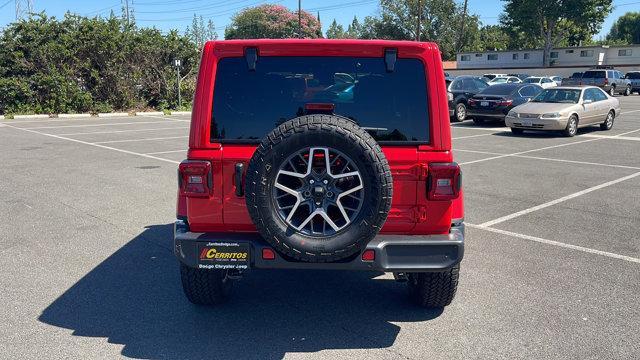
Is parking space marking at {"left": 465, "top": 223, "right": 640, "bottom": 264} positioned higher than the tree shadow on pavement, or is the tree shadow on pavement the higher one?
parking space marking at {"left": 465, "top": 223, "right": 640, "bottom": 264}

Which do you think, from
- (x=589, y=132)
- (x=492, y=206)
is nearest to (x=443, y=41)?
(x=589, y=132)

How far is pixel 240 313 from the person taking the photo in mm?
4254

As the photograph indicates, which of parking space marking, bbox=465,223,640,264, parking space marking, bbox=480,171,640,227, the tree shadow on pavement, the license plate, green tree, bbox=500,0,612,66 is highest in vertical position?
green tree, bbox=500,0,612,66

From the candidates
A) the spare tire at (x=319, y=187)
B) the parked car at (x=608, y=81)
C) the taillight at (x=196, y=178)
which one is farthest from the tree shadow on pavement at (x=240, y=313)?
the parked car at (x=608, y=81)

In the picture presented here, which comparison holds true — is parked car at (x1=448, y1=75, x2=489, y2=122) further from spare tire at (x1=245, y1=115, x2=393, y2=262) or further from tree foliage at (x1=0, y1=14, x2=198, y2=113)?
spare tire at (x1=245, y1=115, x2=393, y2=262)

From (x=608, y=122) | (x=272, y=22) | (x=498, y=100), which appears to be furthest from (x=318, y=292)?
(x=272, y=22)

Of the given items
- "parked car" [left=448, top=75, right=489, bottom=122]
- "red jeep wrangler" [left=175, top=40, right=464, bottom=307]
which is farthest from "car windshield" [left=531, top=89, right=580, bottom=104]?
"red jeep wrangler" [left=175, top=40, right=464, bottom=307]

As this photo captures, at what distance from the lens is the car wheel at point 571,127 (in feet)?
53.8

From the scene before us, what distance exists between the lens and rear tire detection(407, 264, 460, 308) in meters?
4.11

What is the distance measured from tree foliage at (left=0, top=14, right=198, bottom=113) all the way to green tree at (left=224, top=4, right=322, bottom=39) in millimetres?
61679

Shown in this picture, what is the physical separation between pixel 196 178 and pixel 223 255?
0.54m

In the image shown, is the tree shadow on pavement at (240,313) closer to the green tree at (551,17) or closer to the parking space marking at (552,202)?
the parking space marking at (552,202)

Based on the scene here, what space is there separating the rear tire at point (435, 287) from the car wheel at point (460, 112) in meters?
18.0

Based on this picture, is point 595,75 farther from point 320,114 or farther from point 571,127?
point 320,114
